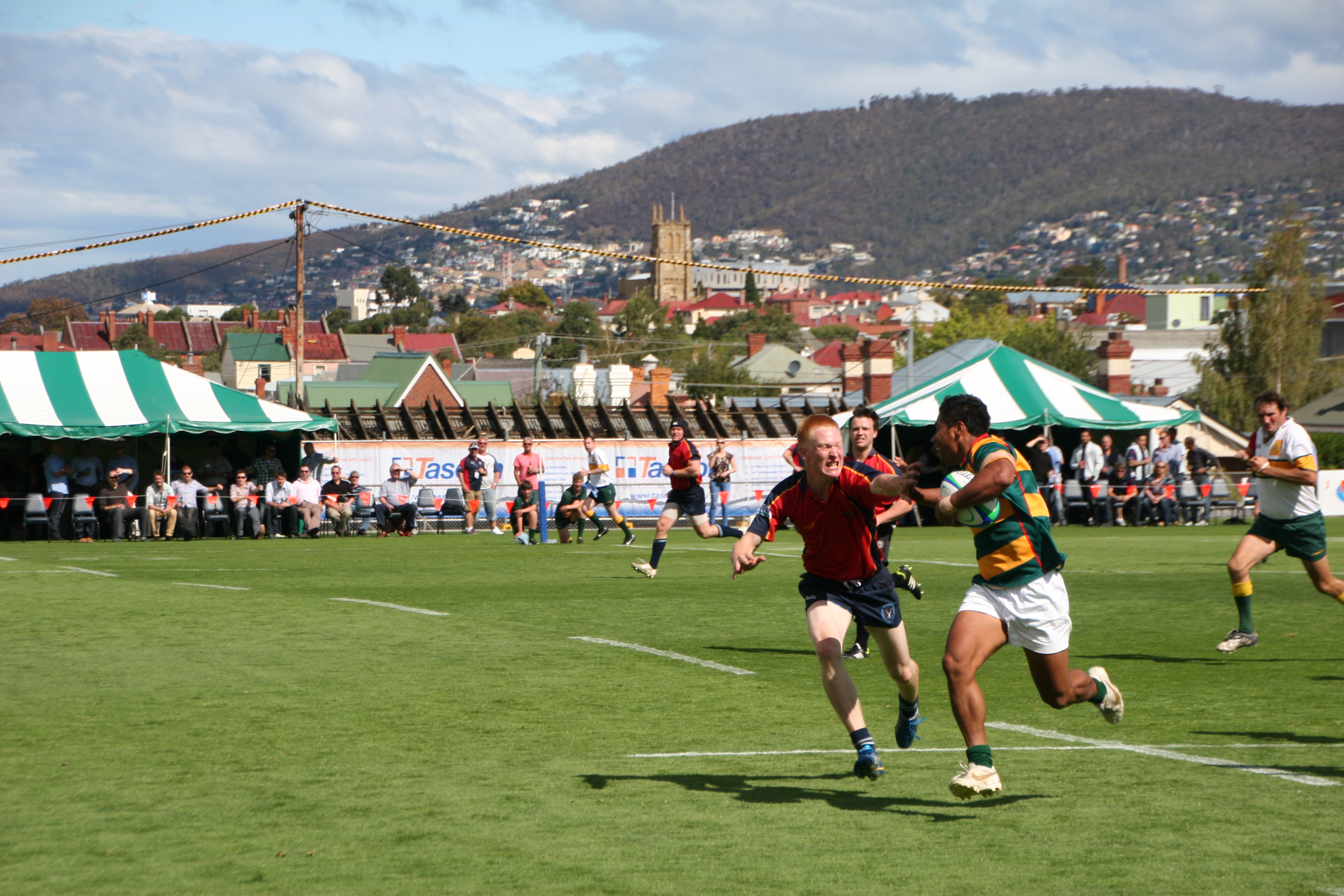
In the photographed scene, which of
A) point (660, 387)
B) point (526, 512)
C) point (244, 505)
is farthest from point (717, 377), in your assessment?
point (526, 512)

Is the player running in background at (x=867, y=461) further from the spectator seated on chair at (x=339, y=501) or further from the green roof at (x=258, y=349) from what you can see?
A: the green roof at (x=258, y=349)

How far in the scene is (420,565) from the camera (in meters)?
19.5

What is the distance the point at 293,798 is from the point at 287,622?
269 inches

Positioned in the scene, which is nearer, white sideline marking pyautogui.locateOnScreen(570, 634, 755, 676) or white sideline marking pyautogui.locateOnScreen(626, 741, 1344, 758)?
white sideline marking pyautogui.locateOnScreen(626, 741, 1344, 758)

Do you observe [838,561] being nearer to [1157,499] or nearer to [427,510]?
[427,510]

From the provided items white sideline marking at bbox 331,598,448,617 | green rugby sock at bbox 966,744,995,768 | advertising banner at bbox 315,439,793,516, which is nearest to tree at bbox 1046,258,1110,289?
advertising banner at bbox 315,439,793,516

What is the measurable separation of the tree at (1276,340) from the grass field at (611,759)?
52.3 m

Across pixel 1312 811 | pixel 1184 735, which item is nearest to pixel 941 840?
pixel 1312 811

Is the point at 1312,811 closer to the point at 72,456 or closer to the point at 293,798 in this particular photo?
the point at 293,798

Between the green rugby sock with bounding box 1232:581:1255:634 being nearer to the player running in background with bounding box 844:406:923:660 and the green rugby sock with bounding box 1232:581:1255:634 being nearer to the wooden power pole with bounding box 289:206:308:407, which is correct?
the player running in background with bounding box 844:406:923:660

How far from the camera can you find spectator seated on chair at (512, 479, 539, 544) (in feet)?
82.1

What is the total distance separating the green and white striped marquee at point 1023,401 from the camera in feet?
99.3

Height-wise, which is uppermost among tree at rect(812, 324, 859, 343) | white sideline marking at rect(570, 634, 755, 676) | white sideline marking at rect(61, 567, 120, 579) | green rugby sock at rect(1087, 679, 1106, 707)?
tree at rect(812, 324, 859, 343)

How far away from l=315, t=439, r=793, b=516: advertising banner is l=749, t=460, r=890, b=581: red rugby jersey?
2328 cm
